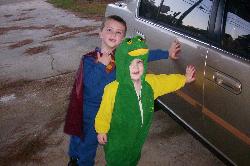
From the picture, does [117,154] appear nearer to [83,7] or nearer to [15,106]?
[15,106]

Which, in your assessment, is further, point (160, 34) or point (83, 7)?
point (83, 7)

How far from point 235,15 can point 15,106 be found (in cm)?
361

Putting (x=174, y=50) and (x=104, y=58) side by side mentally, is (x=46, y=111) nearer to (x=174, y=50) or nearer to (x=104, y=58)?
(x=104, y=58)

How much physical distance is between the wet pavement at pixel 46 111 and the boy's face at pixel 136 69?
149 centimetres

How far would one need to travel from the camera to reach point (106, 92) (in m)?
2.26

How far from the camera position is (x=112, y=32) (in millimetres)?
2531

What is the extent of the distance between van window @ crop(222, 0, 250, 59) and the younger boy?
0.46 m

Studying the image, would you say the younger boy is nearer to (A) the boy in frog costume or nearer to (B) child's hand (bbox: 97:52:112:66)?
(B) child's hand (bbox: 97:52:112:66)

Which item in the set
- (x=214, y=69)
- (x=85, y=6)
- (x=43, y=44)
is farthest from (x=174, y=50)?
(x=85, y=6)

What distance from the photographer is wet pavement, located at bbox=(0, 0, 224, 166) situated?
3544 millimetres

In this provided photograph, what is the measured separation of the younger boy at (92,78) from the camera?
2.54m

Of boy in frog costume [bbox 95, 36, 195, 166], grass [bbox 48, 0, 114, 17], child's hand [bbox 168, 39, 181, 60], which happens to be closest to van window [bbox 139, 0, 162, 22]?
child's hand [bbox 168, 39, 181, 60]

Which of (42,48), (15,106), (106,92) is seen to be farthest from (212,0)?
(42,48)

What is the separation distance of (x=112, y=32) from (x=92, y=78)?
0.40 meters
